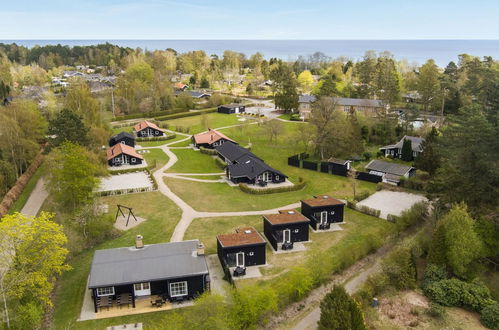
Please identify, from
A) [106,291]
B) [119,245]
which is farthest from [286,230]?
[106,291]

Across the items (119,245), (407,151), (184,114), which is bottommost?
(119,245)

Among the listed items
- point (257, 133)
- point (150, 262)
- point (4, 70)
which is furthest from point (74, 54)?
point (150, 262)

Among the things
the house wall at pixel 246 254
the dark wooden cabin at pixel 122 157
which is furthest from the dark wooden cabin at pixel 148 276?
the dark wooden cabin at pixel 122 157

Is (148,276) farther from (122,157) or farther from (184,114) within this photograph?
(184,114)

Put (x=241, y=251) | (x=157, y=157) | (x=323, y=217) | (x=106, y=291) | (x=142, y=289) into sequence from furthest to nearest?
1. (x=157, y=157)
2. (x=323, y=217)
3. (x=241, y=251)
4. (x=142, y=289)
5. (x=106, y=291)

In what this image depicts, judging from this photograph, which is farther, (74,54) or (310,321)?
(74,54)

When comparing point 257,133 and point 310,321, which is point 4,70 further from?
point 310,321

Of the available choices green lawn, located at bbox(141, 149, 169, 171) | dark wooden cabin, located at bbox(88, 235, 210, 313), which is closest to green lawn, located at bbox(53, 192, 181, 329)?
dark wooden cabin, located at bbox(88, 235, 210, 313)
